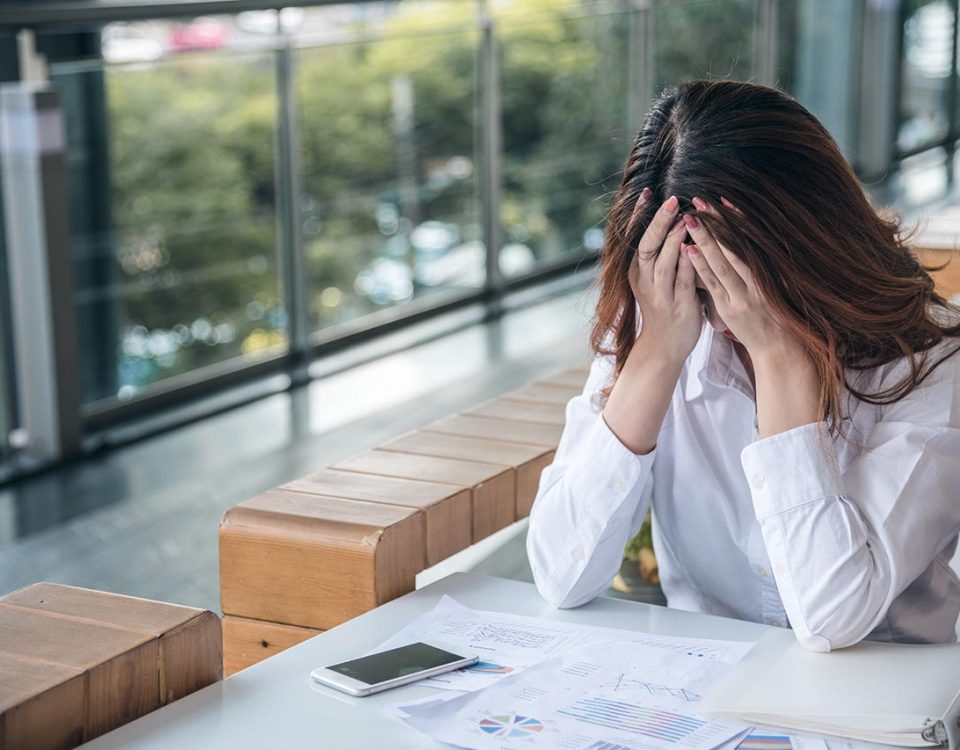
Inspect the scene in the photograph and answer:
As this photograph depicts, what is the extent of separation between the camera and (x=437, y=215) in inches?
213

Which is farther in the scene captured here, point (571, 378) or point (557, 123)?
point (557, 123)

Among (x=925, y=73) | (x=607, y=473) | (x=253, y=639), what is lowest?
(x=253, y=639)

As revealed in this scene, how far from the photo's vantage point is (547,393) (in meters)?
2.23

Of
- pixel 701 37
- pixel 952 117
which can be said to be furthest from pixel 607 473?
pixel 952 117

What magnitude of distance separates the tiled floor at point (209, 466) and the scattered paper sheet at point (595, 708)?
1157 mm

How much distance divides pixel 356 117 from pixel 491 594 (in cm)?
410

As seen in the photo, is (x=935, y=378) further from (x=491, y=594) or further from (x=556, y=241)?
(x=556, y=241)

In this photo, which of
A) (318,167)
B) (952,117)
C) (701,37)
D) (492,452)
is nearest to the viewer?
(492,452)

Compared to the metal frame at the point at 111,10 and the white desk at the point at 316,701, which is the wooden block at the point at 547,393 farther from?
the metal frame at the point at 111,10

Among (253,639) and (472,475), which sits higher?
(472,475)

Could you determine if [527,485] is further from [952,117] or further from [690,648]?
[952,117]

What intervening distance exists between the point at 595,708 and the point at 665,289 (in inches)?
18.8

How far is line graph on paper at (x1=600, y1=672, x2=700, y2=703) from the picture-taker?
1.21 meters

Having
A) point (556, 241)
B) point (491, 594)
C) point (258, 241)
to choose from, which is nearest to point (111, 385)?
point (258, 241)
